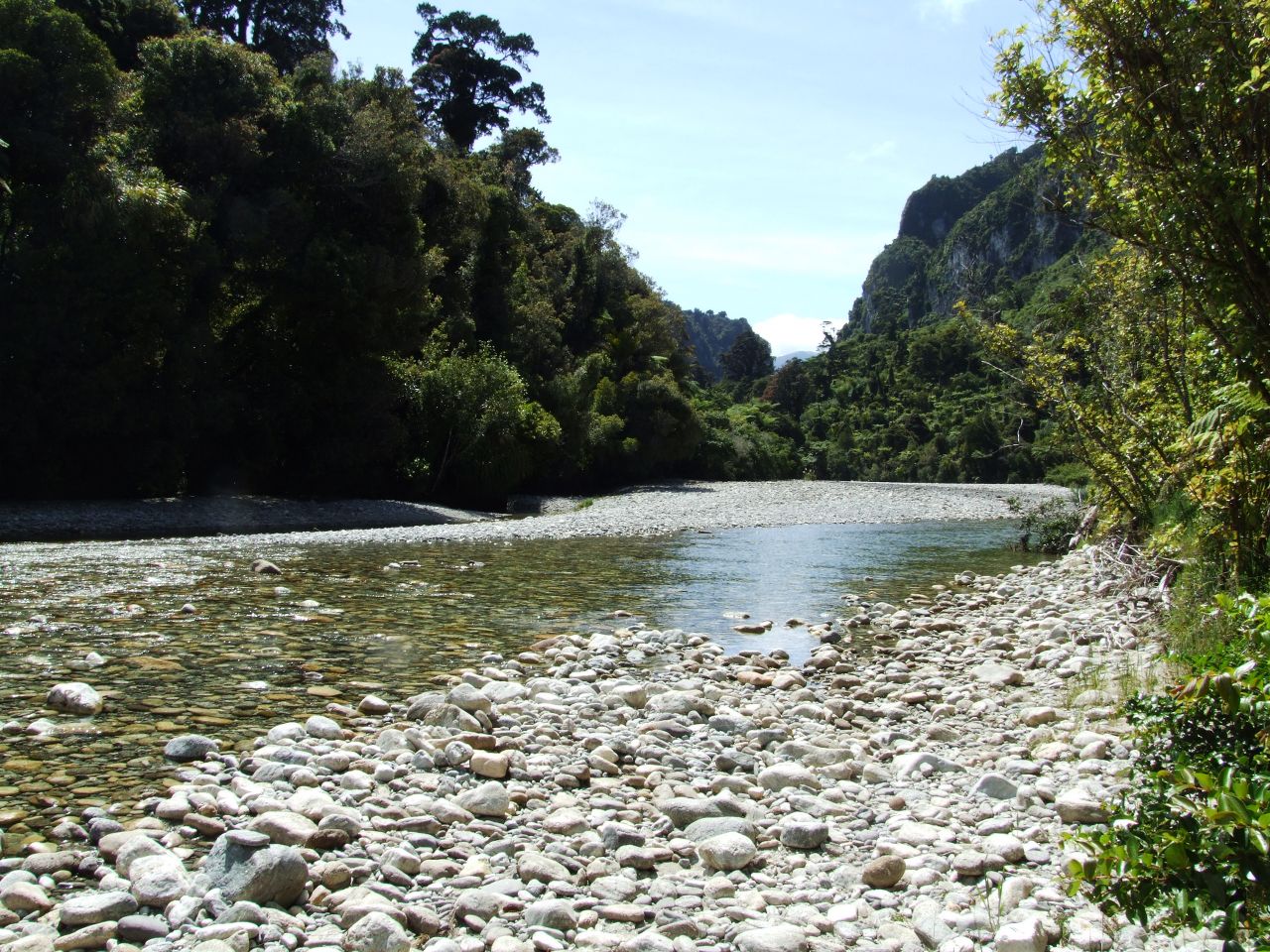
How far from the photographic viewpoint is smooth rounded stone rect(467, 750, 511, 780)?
4.95 m

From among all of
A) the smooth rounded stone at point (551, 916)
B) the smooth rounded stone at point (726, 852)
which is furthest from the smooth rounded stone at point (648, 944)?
the smooth rounded stone at point (726, 852)

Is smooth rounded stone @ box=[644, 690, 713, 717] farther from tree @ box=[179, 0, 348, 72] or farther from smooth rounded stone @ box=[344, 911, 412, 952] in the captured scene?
tree @ box=[179, 0, 348, 72]

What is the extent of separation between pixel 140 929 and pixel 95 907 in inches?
9.5

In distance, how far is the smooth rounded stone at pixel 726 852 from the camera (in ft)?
13.1

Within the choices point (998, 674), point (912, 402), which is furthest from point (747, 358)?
point (998, 674)

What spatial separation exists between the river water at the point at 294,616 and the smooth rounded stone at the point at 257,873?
1.02m

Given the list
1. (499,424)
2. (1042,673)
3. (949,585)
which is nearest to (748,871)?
(1042,673)

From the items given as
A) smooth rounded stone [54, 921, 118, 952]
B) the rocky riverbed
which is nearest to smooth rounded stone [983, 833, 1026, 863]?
the rocky riverbed

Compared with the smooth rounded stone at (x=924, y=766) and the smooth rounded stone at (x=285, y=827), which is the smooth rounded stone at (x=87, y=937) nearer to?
the smooth rounded stone at (x=285, y=827)

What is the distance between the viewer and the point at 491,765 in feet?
16.3

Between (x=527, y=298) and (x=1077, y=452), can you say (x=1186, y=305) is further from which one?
(x=527, y=298)

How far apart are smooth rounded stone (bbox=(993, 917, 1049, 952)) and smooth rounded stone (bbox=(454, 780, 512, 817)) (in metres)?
2.37

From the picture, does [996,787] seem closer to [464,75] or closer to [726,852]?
[726,852]

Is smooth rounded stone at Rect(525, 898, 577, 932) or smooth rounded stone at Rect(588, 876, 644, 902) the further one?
smooth rounded stone at Rect(588, 876, 644, 902)
